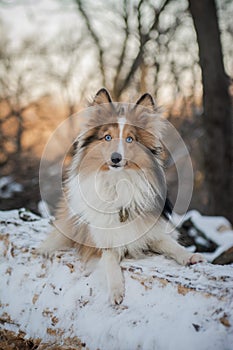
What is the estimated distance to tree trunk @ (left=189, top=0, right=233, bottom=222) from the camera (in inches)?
282

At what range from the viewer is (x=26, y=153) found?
14586 mm

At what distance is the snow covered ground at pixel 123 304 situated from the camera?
2.42 meters

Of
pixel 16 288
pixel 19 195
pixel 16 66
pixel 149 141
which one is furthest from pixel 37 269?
pixel 16 66

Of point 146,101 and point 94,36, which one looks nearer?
point 146,101

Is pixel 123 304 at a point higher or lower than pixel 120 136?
lower

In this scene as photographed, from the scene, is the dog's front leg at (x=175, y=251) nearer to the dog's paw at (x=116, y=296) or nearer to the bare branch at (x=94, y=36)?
the dog's paw at (x=116, y=296)

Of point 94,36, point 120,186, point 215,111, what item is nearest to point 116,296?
point 120,186

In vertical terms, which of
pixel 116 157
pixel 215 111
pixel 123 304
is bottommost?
pixel 123 304

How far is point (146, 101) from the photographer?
11.2ft

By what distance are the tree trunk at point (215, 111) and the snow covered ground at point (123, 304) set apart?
4497 mm

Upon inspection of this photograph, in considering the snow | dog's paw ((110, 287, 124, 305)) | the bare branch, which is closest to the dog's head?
dog's paw ((110, 287, 124, 305))

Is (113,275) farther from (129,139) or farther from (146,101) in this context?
(146,101)

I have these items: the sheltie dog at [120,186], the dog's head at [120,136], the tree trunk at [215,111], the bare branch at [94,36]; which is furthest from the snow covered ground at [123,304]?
the bare branch at [94,36]

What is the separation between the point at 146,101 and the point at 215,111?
4.22 m
